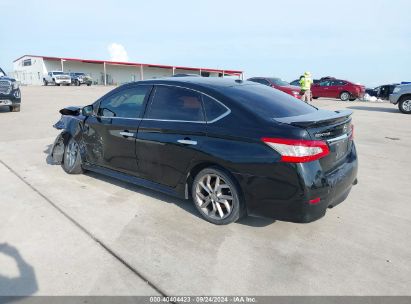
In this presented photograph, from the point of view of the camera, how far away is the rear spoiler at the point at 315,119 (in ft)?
11.0

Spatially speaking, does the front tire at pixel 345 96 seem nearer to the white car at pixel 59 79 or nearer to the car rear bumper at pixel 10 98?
the car rear bumper at pixel 10 98

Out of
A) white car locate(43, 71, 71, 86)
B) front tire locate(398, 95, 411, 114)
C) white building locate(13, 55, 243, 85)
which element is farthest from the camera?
white building locate(13, 55, 243, 85)

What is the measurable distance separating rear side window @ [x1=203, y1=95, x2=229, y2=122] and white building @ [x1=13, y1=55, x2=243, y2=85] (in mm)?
47665

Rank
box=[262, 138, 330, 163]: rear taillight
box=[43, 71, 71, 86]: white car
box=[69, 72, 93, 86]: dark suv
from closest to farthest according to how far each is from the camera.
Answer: box=[262, 138, 330, 163]: rear taillight < box=[43, 71, 71, 86]: white car < box=[69, 72, 93, 86]: dark suv

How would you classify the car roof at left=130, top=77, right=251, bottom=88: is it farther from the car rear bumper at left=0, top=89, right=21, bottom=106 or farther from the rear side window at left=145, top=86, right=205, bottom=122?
the car rear bumper at left=0, top=89, right=21, bottom=106

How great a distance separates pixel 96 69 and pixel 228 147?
57861mm

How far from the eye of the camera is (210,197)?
3930 mm

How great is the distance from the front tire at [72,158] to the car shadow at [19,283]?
250 centimetres

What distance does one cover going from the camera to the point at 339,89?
23.7 metres

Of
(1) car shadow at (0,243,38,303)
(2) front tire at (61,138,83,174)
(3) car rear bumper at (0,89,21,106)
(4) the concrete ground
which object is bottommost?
(1) car shadow at (0,243,38,303)

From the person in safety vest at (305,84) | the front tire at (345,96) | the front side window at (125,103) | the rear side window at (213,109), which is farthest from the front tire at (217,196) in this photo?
the front tire at (345,96)

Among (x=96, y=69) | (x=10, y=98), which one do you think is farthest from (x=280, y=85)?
(x=96, y=69)

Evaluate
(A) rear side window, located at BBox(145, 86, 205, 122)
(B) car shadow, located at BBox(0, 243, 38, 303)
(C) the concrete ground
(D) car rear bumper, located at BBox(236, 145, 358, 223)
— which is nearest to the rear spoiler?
(D) car rear bumper, located at BBox(236, 145, 358, 223)

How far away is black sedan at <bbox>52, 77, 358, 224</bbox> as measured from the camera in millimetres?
3320
